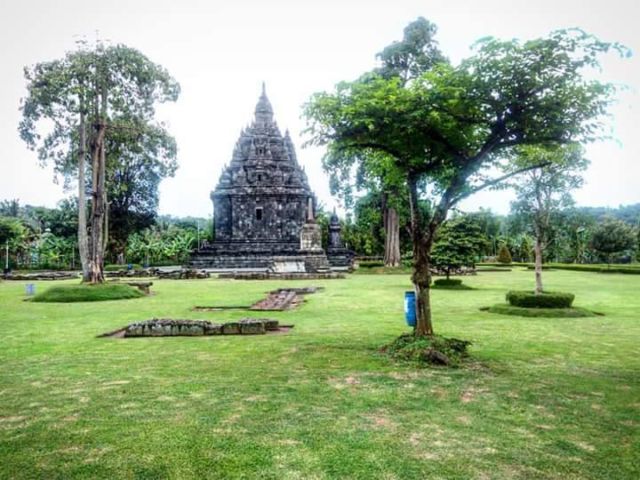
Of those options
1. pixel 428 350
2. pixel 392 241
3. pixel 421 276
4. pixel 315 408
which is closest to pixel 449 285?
pixel 392 241

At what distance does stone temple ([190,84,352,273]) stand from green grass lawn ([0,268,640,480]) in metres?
40.7

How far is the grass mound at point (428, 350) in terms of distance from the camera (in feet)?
29.0

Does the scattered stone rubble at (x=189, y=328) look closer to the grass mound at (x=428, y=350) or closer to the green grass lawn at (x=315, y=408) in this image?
the green grass lawn at (x=315, y=408)

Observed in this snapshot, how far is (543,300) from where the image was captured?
52.6 ft

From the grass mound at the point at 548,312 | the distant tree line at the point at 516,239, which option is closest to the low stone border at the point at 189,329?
the grass mound at the point at 548,312

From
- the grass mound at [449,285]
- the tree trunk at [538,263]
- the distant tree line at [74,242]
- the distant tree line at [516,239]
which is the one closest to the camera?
the tree trunk at [538,263]

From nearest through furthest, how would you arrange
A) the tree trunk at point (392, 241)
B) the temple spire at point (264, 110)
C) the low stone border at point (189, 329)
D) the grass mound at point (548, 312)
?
the low stone border at point (189, 329) < the grass mound at point (548, 312) < the tree trunk at point (392, 241) < the temple spire at point (264, 110)

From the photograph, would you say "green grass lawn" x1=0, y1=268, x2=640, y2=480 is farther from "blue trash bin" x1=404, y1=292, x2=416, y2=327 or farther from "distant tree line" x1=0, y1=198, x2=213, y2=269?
"distant tree line" x1=0, y1=198, x2=213, y2=269

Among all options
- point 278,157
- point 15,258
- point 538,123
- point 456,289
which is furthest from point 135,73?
point 15,258

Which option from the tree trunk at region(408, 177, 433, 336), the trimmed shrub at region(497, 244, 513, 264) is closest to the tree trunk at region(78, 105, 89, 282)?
the tree trunk at region(408, 177, 433, 336)

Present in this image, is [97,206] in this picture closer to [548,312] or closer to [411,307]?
[411,307]

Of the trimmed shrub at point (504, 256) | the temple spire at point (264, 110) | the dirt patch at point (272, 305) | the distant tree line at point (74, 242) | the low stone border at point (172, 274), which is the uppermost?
the temple spire at point (264, 110)

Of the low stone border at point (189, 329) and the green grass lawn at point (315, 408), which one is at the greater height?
the low stone border at point (189, 329)

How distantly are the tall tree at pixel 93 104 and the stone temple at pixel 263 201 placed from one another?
2551cm
